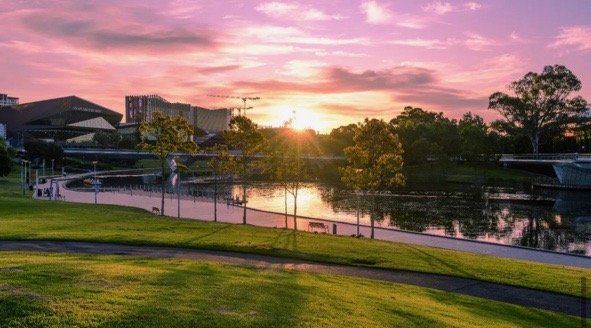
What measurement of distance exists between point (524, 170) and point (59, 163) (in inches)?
5072

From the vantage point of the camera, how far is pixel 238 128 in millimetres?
43719

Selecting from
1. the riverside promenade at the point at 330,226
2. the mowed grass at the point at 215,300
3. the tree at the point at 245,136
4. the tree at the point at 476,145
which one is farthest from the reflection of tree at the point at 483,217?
the tree at the point at 476,145

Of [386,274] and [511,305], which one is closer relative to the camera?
[511,305]

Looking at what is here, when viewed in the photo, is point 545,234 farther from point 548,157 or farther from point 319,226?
point 548,157

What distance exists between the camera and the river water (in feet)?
163

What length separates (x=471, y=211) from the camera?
6762 cm

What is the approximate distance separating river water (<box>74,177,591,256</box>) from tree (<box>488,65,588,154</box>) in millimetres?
41824

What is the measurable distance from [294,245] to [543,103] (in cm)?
12793

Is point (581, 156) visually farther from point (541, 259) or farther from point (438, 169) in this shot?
point (541, 259)

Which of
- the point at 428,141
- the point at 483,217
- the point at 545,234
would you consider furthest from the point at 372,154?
the point at 428,141

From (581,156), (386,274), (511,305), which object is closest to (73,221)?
(386,274)

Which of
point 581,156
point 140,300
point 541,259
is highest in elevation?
point 581,156

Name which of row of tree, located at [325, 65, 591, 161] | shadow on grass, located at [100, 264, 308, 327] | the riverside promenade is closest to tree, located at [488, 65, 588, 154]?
row of tree, located at [325, 65, 591, 161]

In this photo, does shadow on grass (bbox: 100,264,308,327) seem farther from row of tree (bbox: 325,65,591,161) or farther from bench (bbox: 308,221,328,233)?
row of tree (bbox: 325,65,591,161)
